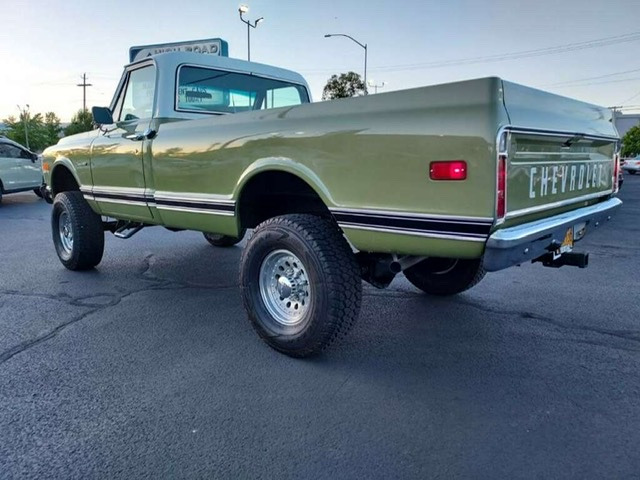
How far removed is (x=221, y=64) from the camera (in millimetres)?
4961

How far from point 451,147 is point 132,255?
17.5 ft

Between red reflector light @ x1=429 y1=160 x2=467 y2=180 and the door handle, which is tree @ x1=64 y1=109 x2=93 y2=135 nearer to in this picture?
the door handle

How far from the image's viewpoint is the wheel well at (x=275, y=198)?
3666 mm

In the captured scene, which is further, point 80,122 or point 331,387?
point 80,122

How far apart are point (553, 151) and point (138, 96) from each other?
148 inches

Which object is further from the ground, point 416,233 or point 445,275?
point 416,233

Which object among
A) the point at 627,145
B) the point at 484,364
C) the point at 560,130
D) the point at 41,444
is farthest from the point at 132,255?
the point at 627,145

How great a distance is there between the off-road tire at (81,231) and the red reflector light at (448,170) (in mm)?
4335

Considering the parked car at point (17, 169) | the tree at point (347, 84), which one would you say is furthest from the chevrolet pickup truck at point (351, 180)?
the tree at point (347, 84)

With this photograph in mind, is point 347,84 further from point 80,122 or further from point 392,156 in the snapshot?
point 392,156

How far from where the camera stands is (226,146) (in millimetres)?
3643

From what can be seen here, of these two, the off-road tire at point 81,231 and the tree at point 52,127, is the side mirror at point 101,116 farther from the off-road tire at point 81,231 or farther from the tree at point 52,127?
the tree at point 52,127

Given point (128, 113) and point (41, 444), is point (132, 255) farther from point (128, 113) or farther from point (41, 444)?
point (41, 444)

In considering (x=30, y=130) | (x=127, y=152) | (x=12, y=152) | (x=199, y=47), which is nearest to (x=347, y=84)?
(x=12, y=152)
